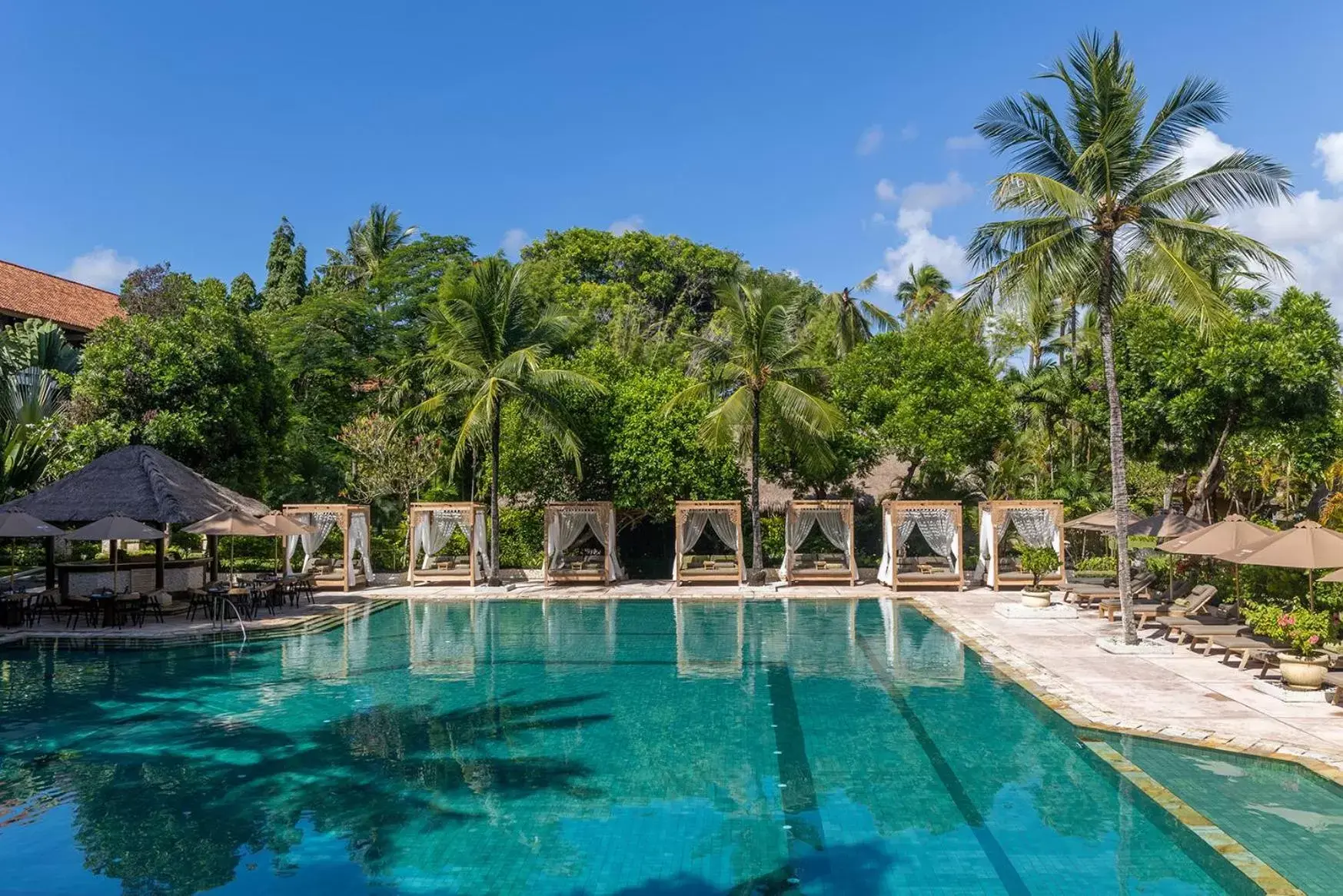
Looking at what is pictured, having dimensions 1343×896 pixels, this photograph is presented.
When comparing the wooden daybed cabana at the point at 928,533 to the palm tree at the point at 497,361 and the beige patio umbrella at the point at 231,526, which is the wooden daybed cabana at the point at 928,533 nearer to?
the palm tree at the point at 497,361

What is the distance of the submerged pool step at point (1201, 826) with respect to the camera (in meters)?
5.65

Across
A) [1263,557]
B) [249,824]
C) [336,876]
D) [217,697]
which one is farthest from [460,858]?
[1263,557]

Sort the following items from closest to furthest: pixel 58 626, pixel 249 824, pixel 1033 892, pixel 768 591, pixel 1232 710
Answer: pixel 1033 892 → pixel 249 824 → pixel 1232 710 → pixel 58 626 → pixel 768 591

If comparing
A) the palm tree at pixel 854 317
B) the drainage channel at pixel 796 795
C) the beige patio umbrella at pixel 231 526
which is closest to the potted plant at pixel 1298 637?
the drainage channel at pixel 796 795

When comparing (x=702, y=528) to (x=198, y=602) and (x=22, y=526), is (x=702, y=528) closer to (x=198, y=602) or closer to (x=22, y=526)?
(x=198, y=602)

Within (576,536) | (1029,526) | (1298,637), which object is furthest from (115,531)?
(1029,526)

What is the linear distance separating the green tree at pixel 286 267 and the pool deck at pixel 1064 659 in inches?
948

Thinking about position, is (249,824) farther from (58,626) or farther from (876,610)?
(876,610)

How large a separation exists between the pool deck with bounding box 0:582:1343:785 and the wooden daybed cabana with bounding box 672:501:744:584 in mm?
454

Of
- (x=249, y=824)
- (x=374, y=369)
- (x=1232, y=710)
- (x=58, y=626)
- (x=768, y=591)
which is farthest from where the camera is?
(x=374, y=369)

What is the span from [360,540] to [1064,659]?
1598 cm

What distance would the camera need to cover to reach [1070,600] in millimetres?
17281

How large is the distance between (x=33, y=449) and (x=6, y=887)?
15.1 m

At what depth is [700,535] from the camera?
2128 centimetres
